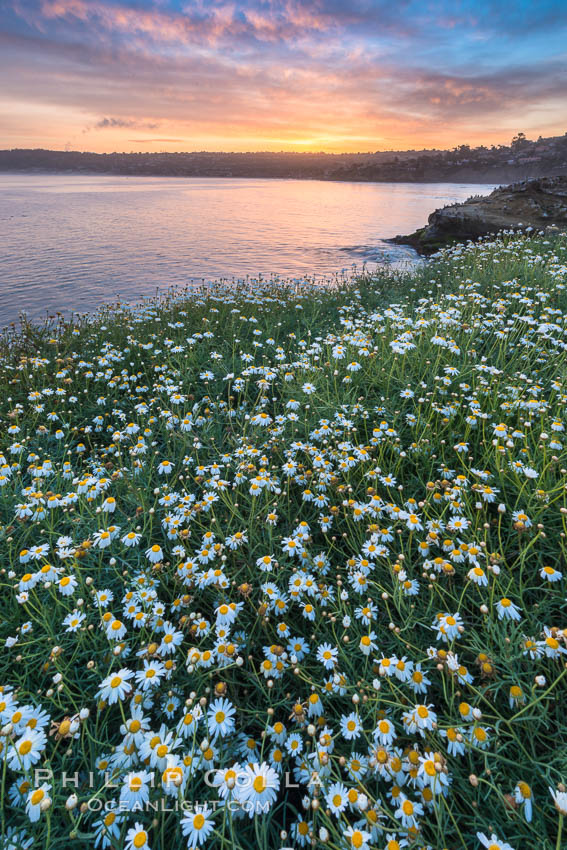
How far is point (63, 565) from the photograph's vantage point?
2.85 m

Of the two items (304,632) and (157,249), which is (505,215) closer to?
(157,249)

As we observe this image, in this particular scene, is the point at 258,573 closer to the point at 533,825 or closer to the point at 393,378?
the point at 533,825

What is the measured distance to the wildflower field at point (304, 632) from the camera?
159 centimetres

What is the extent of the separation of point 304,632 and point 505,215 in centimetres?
A: 2087

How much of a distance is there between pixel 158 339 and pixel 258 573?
5.20 metres

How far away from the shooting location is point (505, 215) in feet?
57.3

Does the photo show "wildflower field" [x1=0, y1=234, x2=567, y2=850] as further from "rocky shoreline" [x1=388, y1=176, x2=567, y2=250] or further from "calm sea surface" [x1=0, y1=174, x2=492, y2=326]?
"rocky shoreline" [x1=388, y1=176, x2=567, y2=250]

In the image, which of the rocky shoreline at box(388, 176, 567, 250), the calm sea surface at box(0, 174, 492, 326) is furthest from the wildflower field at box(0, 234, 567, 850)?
the rocky shoreline at box(388, 176, 567, 250)

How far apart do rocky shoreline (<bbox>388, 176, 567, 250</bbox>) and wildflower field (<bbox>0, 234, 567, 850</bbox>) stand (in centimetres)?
1550

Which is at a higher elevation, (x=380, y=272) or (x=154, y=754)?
(x=380, y=272)

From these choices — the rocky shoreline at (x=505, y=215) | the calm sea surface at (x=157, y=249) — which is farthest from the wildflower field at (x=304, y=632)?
the rocky shoreline at (x=505, y=215)

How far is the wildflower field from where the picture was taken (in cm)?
159

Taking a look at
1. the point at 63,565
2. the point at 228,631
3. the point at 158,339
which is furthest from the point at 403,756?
the point at 158,339

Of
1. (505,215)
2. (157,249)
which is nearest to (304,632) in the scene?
(505,215)
